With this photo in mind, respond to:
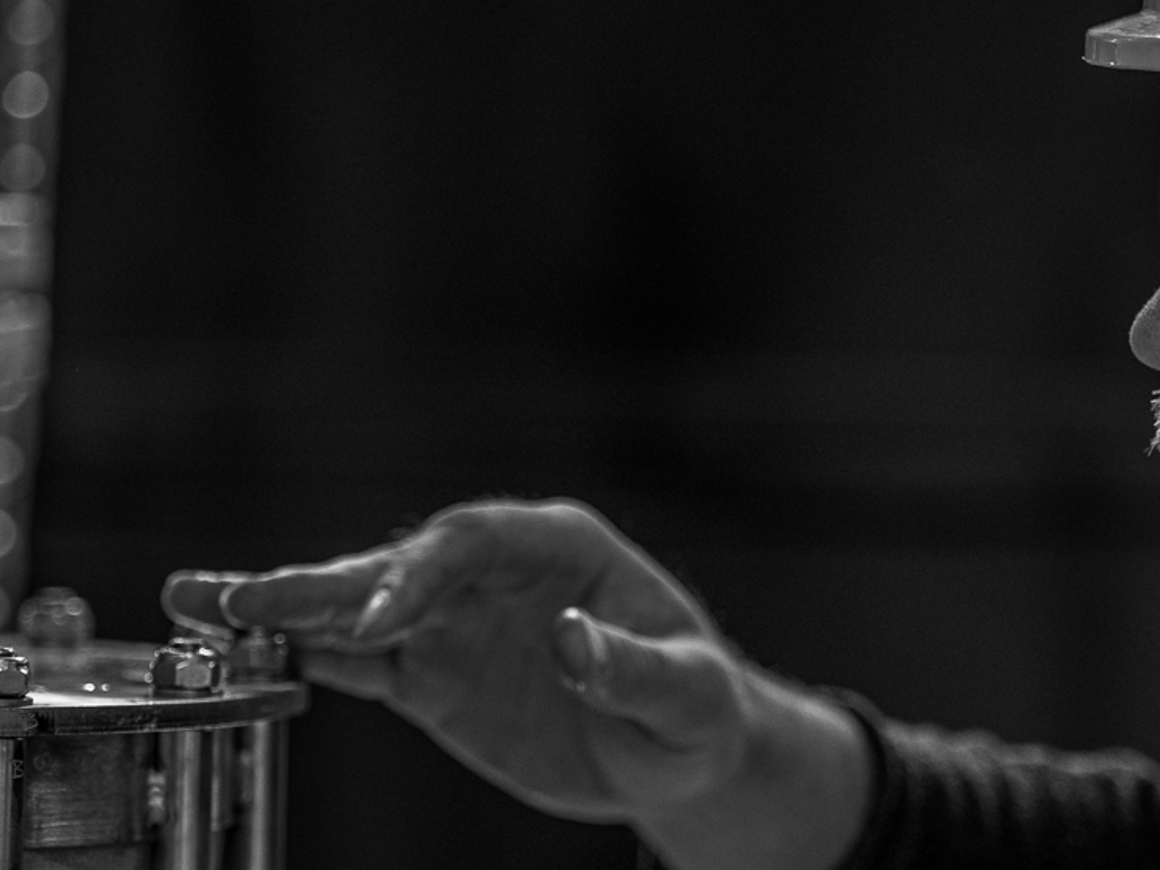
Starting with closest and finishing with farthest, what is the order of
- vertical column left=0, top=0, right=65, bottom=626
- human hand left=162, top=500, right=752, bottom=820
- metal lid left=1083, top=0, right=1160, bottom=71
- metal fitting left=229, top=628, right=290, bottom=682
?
metal lid left=1083, top=0, right=1160, bottom=71, metal fitting left=229, top=628, right=290, bottom=682, human hand left=162, top=500, right=752, bottom=820, vertical column left=0, top=0, right=65, bottom=626

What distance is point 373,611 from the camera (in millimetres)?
951

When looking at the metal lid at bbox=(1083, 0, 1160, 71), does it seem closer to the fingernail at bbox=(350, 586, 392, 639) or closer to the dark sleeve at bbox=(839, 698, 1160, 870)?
the fingernail at bbox=(350, 586, 392, 639)

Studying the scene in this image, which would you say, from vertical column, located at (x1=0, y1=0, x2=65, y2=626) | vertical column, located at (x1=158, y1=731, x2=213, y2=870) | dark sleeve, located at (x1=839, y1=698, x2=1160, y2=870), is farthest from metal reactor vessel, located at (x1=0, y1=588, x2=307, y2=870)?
vertical column, located at (x1=0, y1=0, x2=65, y2=626)

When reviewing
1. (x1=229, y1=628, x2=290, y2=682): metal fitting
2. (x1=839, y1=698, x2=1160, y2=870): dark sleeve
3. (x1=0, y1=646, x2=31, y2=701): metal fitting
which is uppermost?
(x1=0, y1=646, x2=31, y2=701): metal fitting

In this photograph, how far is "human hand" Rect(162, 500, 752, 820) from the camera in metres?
1.08

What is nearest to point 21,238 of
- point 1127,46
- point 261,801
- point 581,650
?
point 581,650

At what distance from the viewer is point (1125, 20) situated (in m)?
0.56

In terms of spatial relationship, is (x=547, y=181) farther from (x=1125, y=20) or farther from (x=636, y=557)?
(x=1125, y=20)

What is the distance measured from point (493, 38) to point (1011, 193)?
2.66ft

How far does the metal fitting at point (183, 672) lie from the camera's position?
0.67m

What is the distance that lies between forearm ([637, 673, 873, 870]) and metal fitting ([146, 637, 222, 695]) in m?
0.58

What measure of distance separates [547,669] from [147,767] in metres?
0.55

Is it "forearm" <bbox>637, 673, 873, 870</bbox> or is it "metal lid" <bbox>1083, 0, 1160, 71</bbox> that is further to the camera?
"forearm" <bbox>637, 673, 873, 870</bbox>

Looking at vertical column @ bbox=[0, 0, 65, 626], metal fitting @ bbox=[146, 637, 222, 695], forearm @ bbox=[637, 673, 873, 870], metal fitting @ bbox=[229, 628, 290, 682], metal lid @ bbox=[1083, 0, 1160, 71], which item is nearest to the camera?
metal lid @ bbox=[1083, 0, 1160, 71]
